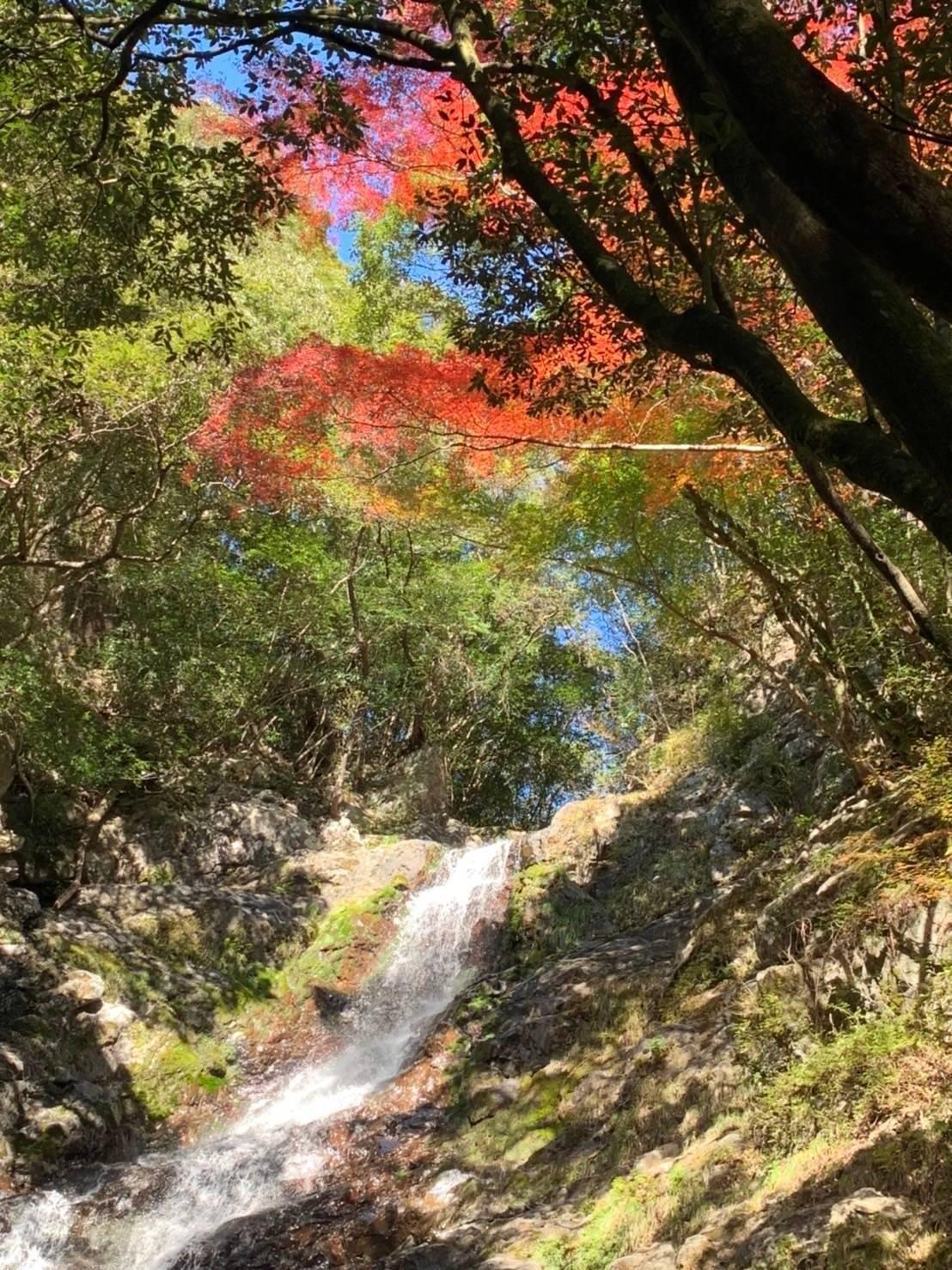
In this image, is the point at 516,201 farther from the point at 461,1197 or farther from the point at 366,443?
the point at 366,443

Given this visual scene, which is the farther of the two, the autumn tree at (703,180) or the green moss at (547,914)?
the green moss at (547,914)

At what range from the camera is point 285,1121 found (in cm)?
952

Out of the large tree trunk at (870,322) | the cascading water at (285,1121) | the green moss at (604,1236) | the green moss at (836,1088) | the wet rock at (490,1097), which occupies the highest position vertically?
the large tree trunk at (870,322)

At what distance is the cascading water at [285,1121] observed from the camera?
23.9 ft

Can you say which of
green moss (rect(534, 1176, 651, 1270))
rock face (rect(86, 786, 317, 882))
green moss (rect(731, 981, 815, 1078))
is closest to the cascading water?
rock face (rect(86, 786, 317, 882))

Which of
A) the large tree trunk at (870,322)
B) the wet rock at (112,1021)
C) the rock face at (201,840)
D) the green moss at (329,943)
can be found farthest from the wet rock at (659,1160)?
the rock face at (201,840)

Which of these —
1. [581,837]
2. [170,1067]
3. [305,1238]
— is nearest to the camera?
[305,1238]

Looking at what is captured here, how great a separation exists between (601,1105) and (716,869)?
4574mm

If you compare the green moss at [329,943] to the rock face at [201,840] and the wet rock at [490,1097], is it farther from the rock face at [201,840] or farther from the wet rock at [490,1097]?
the wet rock at [490,1097]

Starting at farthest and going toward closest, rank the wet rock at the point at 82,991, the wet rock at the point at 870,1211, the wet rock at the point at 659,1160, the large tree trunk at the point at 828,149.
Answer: the wet rock at the point at 82,991 < the wet rock at the point at 659,1160 < the wet rock at the point at 870,1211 < the large tree trunk at the point at 828,149

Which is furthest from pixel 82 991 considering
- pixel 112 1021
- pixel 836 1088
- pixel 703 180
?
pixel 703 180

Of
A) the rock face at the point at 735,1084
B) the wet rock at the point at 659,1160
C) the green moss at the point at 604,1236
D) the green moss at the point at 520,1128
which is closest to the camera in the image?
the rock face at the point at 735,1084

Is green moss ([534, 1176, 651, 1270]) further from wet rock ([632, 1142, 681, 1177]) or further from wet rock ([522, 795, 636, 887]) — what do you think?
wet rock ([522, 795, 636, 887])

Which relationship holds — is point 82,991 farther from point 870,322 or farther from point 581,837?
point 870,322
